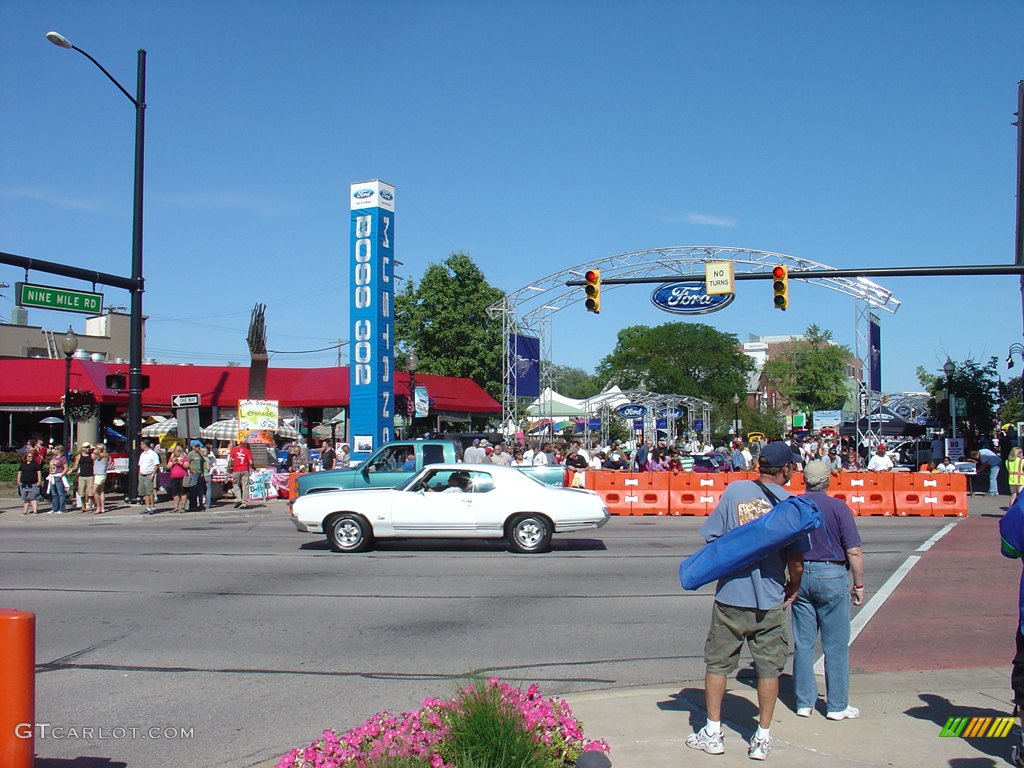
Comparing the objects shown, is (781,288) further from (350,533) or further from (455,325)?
(455,325)

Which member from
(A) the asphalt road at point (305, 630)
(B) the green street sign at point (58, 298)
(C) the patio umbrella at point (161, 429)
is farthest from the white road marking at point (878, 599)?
(C) the patio umbrella at point (161, 429)

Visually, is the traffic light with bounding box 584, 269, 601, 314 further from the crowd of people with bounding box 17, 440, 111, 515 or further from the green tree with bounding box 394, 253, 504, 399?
the green tree with bounding box 394, 253, 504, 399

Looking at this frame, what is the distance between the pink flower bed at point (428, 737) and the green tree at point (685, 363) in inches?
3409

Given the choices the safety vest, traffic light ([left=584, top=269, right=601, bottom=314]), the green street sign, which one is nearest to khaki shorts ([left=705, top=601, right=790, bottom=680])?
traffic light ([left=584, top=269, right=601, bottom=314])

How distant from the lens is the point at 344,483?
685 inches

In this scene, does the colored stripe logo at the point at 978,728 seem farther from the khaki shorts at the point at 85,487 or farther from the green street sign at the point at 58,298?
the khaki shorts at the point at 85,487

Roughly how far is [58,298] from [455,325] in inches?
1504

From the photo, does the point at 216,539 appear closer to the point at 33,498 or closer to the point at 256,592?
the point at 256,592

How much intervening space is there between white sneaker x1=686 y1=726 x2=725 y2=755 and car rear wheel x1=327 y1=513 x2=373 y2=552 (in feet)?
31.5

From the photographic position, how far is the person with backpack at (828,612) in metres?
5.90

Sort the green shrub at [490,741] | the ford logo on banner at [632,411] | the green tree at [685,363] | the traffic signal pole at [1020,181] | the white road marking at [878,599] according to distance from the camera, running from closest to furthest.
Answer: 1. the green shrub at [490,741]
2. the white road marking at [878,599]
3. the traffic signal pole at [1020,181]
4. the ford logo on banner at [632,411]
5. the green tree at [685,363]

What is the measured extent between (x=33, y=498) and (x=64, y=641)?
15.9 m

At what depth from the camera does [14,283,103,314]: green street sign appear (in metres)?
19.0

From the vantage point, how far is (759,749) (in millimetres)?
5188
